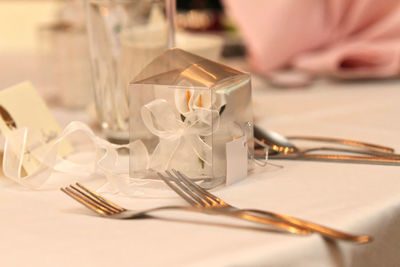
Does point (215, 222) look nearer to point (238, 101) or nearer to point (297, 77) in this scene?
point (238, 101)

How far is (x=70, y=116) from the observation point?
2.84ft

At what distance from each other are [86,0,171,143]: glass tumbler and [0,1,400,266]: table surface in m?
0.14

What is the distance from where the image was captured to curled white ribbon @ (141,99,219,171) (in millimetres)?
506

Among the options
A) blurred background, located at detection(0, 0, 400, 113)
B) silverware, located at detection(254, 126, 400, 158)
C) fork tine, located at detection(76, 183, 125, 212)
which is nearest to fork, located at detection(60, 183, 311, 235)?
fork tine, located at detection(76, 183, 125, 212)

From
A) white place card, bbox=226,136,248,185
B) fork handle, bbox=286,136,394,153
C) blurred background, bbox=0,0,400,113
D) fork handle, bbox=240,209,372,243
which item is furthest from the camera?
blurred background, bbox=0,0,400,113

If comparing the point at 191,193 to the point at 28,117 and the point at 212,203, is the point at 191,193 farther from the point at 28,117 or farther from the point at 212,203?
the point at 28,117

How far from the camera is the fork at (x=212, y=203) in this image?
0.38 meters

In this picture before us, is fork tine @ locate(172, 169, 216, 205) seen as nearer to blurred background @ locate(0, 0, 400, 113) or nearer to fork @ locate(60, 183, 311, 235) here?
fork @ locate(60, 183, 311, 235)

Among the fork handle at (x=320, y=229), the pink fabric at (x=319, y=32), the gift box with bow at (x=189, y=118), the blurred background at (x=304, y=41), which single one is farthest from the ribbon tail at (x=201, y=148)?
the pink fabric at (x=319, y=32)

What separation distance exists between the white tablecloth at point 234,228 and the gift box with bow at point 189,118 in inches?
1.4

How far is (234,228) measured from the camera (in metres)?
0.41

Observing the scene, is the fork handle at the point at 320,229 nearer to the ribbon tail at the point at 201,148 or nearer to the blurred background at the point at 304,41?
the ribbon tail at the point at 201,148

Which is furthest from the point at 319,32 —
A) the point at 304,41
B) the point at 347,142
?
the point at 347,142

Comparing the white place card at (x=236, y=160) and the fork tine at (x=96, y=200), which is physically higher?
the white place card at (x=236, y=160)
